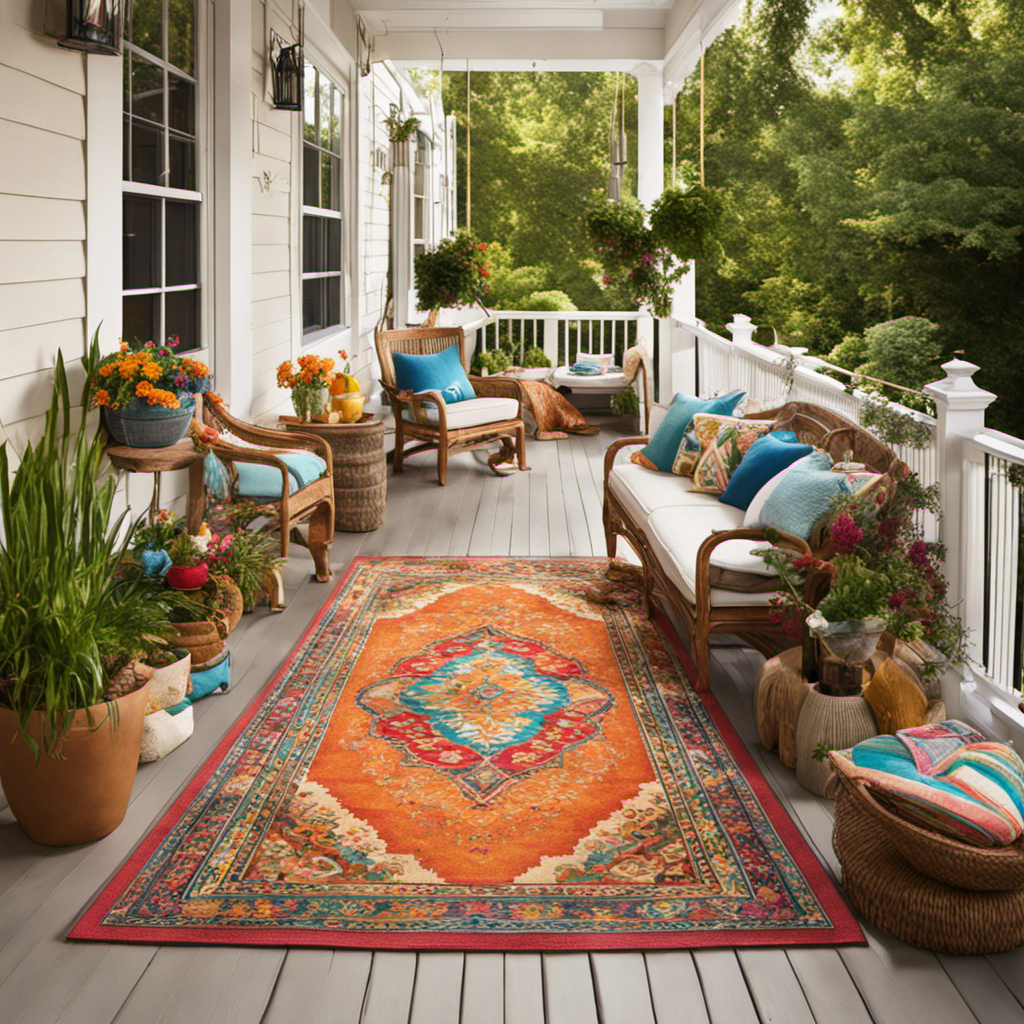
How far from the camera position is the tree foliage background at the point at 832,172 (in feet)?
51.6

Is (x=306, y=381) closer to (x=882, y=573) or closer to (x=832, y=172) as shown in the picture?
(x=882, y=573)

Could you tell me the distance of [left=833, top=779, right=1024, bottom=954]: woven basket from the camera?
2350 mm

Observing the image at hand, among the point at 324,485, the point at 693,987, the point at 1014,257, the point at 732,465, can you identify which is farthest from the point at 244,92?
the point at 1014,257

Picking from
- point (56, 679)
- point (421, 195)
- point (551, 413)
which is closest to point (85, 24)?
point (56, 679)

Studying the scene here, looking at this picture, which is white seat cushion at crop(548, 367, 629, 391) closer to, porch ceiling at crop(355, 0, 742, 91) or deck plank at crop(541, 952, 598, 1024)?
porch ceiling at crop(355, 0, 742, 91)

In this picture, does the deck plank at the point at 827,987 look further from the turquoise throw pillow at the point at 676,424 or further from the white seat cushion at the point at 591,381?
the white seat cushion at the point at 591,381

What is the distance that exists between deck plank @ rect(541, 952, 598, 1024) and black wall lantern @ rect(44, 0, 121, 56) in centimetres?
286

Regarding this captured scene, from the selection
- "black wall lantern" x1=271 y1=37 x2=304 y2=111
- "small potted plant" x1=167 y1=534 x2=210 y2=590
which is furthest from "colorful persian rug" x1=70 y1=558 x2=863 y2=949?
"black wall lantern" x1=271 y1=37 x2=304 y2=111

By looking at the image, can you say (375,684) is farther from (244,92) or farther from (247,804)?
(244,92)

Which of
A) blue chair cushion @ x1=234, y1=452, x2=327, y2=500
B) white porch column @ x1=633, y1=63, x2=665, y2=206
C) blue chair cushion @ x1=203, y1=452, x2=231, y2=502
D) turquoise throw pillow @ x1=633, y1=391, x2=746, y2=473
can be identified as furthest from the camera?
white porch column @ x1=633, y1=63, x2=665, y2=206

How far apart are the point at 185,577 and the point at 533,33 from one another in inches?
276

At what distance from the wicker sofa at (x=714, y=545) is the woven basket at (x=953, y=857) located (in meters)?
1.35

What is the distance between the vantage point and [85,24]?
3.33 meters

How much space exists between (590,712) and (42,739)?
1718mm
